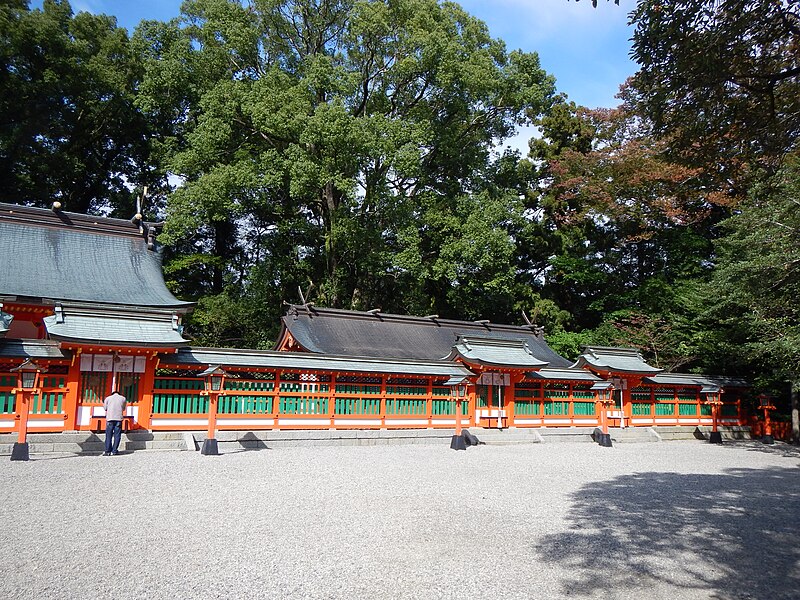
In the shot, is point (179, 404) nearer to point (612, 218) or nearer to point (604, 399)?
point (604, 399)

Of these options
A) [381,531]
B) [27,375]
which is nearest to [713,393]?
[381,531]

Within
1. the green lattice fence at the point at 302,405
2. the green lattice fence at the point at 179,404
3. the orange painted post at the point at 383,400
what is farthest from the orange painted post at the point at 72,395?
the orange painted post at the point at 383,400

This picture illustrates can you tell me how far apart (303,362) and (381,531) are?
922 centimetres

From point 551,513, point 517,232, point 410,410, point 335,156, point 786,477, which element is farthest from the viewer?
point 517,232

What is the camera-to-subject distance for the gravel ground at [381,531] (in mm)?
4977

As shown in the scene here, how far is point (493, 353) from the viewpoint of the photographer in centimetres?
1841

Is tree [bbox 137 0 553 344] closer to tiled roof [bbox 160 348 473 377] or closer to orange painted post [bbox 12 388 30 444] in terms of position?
tiled roof [bbox 160 348 473 377]

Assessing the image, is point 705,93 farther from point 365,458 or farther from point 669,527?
point 365,458

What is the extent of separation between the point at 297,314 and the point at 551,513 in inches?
568

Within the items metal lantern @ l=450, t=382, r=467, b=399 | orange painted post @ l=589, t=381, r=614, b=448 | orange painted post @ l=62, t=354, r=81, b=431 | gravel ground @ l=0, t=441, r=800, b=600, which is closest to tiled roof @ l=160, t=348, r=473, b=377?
metal lantern @ l=450, t=382, r=467, b=399

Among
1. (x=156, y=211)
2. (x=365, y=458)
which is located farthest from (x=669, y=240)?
(x=156, y=211)

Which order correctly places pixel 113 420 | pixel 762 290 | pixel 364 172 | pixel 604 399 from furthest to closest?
pixel 364 172 < pixel 604 399 < pixel 113 420 < pixel 762 290

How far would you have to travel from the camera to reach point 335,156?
77.5 ft

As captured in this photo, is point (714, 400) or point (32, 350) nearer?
point (32, 350)
